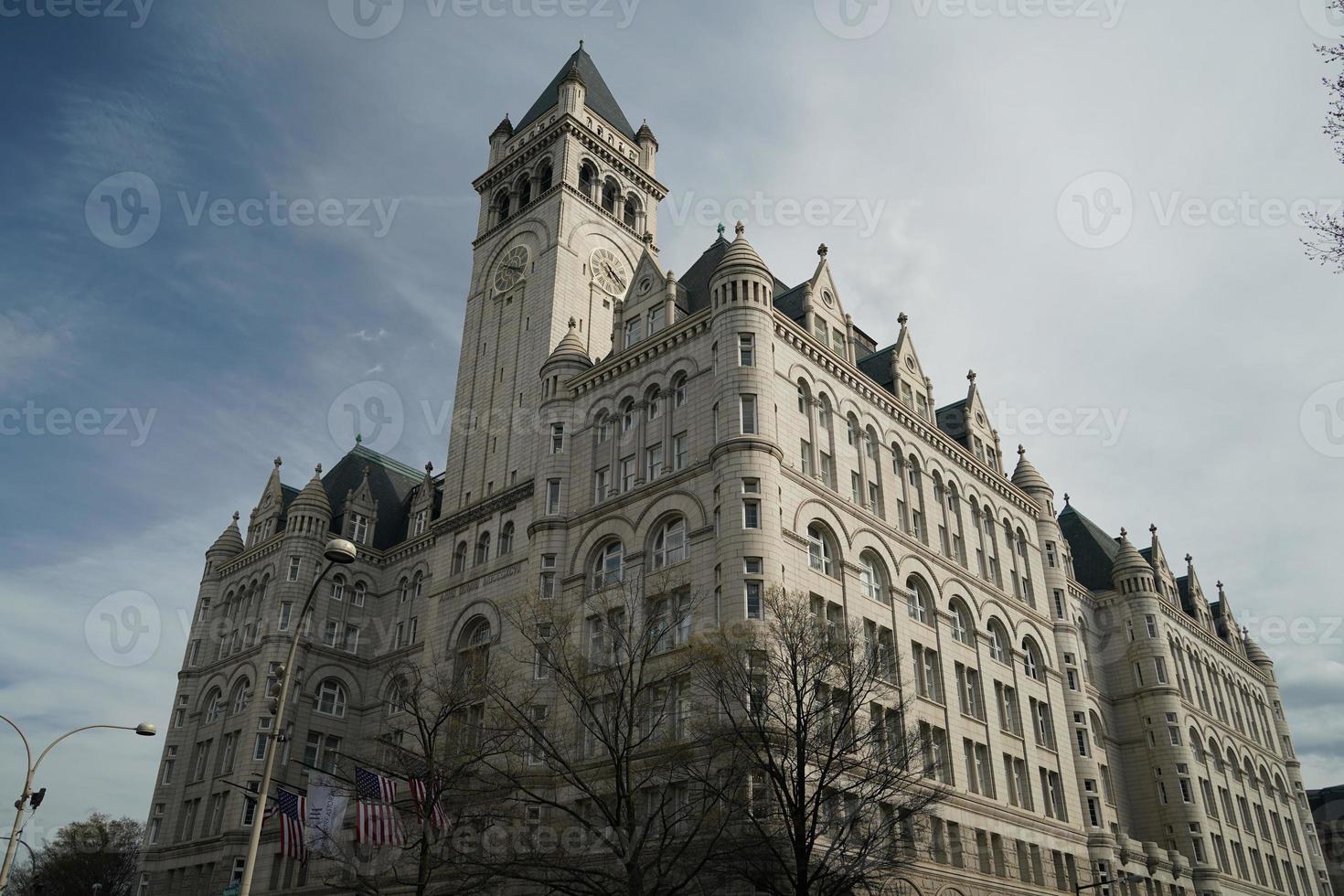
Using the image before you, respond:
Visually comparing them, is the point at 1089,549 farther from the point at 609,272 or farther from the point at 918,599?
the point at 609,272

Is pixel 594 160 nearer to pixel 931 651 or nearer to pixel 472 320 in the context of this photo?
pixel 472 320

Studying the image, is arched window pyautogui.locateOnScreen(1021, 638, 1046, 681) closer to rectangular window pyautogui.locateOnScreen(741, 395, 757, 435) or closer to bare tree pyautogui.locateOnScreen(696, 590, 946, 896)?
bare tree pyautogui.locateOnScreen(696, 590, 946, 896)

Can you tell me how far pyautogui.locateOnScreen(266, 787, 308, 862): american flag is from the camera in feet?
112

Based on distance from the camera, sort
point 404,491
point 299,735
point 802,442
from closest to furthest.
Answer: point 802,442 < point 299,735 < point 404,491

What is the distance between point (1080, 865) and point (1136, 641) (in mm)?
29354

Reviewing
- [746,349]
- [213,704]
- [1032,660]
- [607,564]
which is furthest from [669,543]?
[213,704]

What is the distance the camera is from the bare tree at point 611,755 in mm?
31656

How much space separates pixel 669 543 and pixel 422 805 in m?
15.6

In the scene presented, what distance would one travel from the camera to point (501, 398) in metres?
67.8

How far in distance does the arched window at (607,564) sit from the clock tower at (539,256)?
35.4 feet

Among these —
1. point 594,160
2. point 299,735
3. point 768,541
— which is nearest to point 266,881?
point 299,735

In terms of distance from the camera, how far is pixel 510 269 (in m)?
73.2

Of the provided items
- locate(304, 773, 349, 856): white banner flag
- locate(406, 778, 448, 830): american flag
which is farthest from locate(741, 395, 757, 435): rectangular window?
locate(304, 773, 349, 856): white banner flag

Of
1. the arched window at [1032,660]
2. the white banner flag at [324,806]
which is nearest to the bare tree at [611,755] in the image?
the white banner flag at [324,806]
